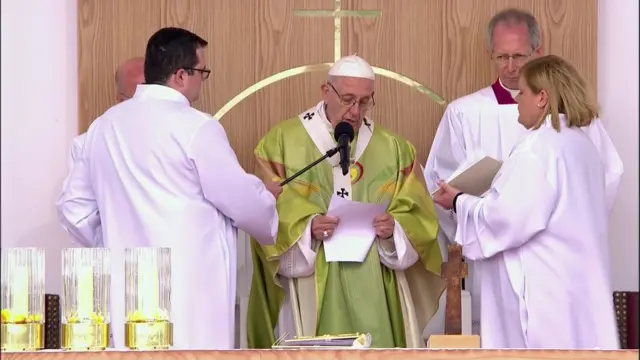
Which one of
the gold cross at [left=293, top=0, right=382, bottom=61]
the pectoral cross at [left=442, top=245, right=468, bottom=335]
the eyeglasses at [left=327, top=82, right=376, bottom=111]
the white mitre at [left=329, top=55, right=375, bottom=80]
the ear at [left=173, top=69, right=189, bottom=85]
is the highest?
the gold cross at [left=293, top=0, right=382, bottom=61]

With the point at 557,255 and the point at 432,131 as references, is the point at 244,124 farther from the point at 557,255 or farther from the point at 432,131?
the point at 557,255

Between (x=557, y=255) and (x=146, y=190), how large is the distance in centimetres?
171

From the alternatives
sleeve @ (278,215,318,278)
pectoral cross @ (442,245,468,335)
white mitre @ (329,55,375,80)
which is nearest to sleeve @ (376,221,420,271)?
pectoral cross @ (442,245,468,335)

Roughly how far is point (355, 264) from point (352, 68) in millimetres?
961

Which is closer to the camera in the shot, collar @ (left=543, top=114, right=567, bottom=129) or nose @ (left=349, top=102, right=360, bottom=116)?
collar @ (left=543, top=114, right=567, bottom=129)

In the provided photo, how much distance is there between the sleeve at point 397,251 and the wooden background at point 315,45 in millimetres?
1049

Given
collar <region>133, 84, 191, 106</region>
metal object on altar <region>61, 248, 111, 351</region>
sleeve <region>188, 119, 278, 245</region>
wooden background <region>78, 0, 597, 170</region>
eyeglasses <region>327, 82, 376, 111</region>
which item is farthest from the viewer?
wooden background <region>78, 0, 597, 170</region>

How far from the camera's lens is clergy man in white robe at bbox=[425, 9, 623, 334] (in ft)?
23.3

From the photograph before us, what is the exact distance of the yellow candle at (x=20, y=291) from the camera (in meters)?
3.88

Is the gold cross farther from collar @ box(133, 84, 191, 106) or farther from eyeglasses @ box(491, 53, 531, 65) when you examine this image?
collar @ box(133, 84, 191, 106)

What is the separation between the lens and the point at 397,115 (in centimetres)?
768

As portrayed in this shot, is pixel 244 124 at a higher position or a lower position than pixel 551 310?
higher

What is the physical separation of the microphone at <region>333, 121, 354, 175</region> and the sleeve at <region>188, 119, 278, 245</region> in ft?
2.78

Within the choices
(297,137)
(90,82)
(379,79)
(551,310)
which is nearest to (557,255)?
(551,310)
